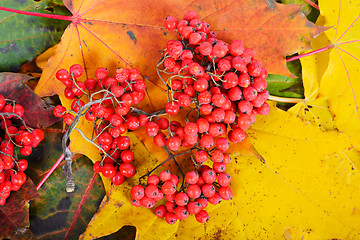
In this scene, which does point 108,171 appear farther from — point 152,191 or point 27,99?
point 27,99

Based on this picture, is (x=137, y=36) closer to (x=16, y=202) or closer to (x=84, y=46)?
(x=84, y=46)

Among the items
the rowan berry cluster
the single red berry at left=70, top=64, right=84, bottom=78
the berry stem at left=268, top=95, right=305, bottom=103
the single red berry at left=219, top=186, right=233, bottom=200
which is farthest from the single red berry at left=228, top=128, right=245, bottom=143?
the single red berry at left=70, top=64, right=84, bottom=78

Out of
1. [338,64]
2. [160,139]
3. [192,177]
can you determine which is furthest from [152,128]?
[338,64]

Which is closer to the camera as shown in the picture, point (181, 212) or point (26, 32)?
point (181, 212)

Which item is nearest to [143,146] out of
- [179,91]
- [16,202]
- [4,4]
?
[179,91]

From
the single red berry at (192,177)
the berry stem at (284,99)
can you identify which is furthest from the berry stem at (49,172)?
the berry stem at (284,99)

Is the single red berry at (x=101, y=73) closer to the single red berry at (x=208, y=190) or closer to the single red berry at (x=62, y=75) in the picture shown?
the single red berry at (x=62, y=75)

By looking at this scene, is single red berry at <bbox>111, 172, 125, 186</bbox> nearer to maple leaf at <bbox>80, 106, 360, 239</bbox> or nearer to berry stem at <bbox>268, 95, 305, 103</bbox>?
maple leaf at <bbox>80, 106, 360, 239</bbox>
